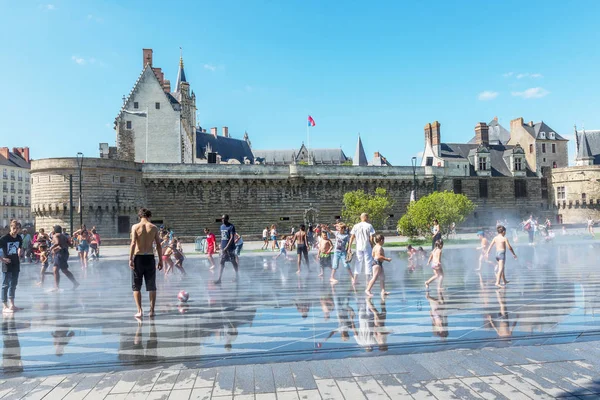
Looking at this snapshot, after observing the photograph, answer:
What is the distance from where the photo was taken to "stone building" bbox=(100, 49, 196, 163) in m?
43.5

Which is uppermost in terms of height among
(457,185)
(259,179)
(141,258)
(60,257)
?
(259,179)

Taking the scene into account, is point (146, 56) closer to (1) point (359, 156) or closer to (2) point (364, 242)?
(1) point (359, 156)

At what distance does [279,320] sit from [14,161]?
65.8 m

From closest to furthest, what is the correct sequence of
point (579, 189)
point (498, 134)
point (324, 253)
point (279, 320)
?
1. point (279, 320)
2. point (324, 253)
3. point (579, 189)
4. point (498, 134)

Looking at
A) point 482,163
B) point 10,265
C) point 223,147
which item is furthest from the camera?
point 223,147

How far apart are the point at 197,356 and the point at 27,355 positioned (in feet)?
6.42

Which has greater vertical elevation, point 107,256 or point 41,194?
point 41,194

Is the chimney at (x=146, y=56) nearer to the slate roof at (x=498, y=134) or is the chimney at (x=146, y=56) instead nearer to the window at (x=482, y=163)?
the window at (x=482, y=163)

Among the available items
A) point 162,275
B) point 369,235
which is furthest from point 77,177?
point 369,235

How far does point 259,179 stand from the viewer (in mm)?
43250

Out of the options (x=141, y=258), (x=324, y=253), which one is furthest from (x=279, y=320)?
(x=324, y=253)

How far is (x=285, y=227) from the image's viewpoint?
43375 mm

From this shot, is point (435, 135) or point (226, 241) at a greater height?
point (435, 135)

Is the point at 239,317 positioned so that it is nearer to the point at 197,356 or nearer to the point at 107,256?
the point at 197,356
